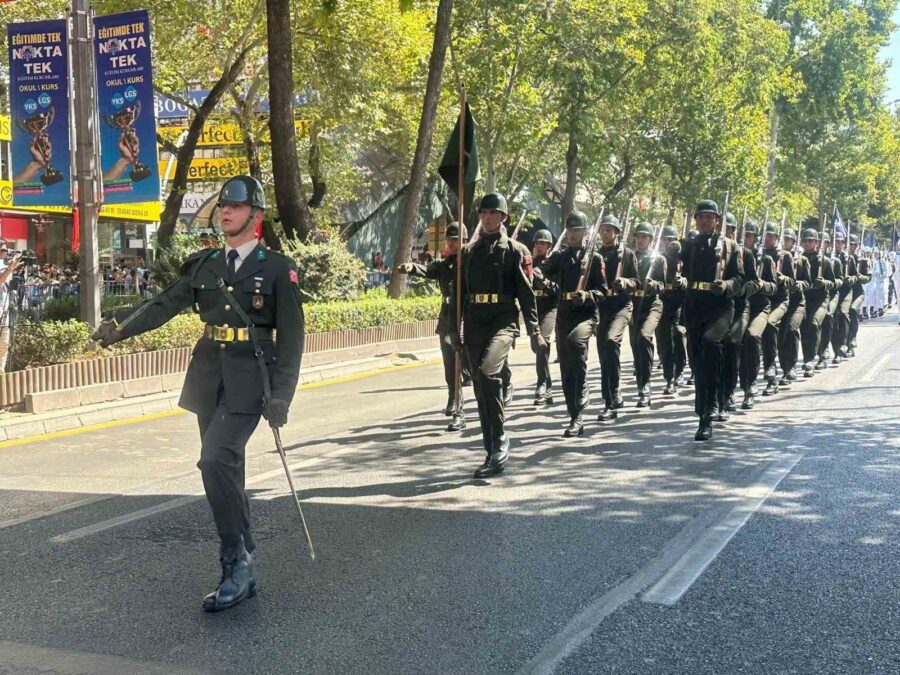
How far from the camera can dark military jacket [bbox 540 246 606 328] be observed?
1034 cm

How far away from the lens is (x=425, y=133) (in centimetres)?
2008

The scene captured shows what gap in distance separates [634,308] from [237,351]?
8.61m

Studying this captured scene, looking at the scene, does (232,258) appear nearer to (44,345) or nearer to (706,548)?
(706,548)

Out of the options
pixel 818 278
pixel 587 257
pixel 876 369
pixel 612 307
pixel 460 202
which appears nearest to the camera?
pixel 460 202

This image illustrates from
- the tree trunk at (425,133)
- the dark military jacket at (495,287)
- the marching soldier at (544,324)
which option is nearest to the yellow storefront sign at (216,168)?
the tree trunk at (425,133)

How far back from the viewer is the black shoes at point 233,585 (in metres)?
4.75

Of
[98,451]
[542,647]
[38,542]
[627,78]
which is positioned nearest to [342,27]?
[627,78]

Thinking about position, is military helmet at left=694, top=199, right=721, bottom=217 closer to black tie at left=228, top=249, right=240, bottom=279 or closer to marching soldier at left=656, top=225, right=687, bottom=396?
marching soldier at left=656, top=225, right=687, bottom=396

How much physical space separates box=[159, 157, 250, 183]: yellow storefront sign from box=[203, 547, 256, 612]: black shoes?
22804 mm

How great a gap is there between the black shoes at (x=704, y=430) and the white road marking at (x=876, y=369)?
19.5 feet

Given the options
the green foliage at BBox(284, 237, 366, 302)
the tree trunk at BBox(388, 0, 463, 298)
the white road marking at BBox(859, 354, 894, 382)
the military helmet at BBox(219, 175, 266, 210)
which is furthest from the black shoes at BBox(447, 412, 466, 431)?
the tree trunk at BBox(388, 0, 463, 298)

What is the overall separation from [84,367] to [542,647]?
8316 millimetres

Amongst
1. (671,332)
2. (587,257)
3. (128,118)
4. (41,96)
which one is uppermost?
(41,96)

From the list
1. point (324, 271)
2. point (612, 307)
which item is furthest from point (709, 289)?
point (324, 271)
